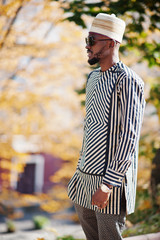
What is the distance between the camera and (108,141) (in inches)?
70.3

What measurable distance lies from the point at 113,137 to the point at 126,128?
0.12 m

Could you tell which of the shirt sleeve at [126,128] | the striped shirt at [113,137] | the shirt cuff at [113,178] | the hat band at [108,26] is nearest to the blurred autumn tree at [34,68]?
the hat band at [108,26]

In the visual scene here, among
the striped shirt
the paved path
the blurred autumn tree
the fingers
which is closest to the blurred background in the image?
the blurred autumn tree

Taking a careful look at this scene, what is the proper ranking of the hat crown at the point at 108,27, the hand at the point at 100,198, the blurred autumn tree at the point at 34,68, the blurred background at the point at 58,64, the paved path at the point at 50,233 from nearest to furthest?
the hand at the point at 100,198 < the hat crown at the point at 108,27 < the paved path at the point at 50,233 < the blurred background at the point at 58,64 < the blurred autumn tree at the point at 34,68

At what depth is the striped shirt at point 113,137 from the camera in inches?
66.5

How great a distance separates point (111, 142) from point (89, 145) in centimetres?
14

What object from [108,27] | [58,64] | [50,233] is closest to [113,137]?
[108,27]

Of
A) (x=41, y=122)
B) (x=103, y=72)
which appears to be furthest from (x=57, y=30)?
(x=103, y=72)

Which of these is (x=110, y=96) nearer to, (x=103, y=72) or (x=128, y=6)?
(x=103, y=72)

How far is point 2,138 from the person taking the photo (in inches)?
283

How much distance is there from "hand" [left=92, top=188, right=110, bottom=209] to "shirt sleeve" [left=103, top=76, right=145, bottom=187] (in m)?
0.06

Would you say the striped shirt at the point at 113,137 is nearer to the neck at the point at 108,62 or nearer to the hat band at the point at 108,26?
the neck at the point at 108,62

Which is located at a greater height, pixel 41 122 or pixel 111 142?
pixel 111 142

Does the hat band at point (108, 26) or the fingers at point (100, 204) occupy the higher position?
the hat band at point (108, 26)
